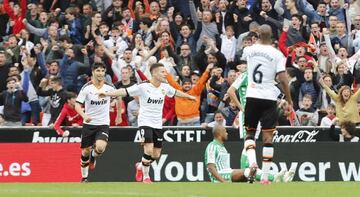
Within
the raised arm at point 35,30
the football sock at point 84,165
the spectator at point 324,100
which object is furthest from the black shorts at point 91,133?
the raised arm at point 35,30

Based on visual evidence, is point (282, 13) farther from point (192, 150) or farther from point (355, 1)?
point (192, 150)

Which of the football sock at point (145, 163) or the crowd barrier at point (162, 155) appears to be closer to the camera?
the football sock at point (145, 163)

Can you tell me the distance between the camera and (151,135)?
23000 mm

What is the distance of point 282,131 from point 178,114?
2.44 m

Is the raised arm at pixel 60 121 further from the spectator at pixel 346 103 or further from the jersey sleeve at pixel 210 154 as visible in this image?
the spectator at pixel 346 103

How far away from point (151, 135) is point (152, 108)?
21.1 inches

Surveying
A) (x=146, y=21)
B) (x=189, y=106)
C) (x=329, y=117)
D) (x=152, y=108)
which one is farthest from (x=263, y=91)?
(x=146, y=21)

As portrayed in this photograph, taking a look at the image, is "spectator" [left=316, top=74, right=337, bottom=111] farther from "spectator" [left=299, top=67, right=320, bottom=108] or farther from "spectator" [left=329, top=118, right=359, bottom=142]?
"spectator" [left=329, top=118, right=359, bottom=142]

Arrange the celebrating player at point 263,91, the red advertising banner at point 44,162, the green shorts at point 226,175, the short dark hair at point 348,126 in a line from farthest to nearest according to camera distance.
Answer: the red advertising banner at point 44,162
the short dark hair at point 348,126
the green shorts at point 226,175
the celebrating player at point 263,91

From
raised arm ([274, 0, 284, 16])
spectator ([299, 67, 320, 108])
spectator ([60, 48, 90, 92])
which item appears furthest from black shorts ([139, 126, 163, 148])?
raised arm ([274, 0, 284, 16])

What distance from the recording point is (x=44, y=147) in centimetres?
2631

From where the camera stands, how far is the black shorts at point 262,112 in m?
18.7

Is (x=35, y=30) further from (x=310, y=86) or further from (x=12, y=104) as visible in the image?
(x=310, y=86)

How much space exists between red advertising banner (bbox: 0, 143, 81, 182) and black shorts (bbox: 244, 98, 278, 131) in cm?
816
